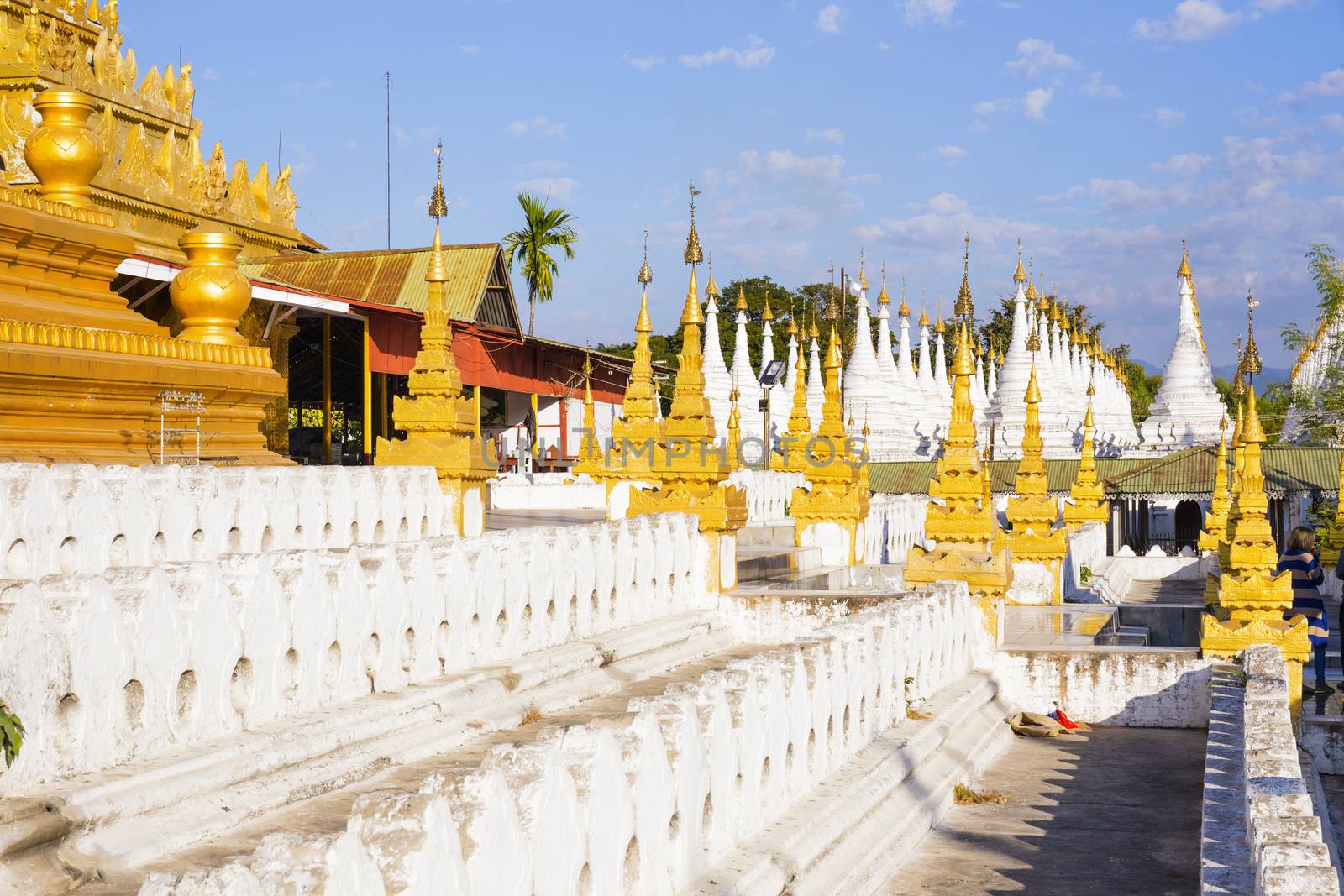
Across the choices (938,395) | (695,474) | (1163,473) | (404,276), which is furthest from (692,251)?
(938,395)

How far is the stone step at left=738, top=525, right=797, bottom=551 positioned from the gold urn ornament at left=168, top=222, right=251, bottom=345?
30.7ft

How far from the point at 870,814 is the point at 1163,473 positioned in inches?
1237

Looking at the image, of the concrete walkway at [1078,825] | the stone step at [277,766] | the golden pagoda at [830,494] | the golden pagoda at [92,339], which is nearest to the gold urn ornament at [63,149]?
the golden pagoda at [92,339]

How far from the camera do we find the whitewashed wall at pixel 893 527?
22359mm

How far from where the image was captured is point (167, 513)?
898cm

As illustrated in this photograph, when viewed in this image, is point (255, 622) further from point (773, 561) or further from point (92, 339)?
point (773, 561)

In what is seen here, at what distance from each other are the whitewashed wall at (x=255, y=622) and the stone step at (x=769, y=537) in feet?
30.5

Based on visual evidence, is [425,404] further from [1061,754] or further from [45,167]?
[1061,754]

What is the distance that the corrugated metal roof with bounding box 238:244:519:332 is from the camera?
28.0m

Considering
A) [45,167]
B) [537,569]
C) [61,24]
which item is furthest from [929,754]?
[61,24]

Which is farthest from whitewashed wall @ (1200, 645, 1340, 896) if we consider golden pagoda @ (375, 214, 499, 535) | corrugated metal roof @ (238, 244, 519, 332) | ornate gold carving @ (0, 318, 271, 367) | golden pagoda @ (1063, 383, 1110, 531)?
corrugated metal roof @ (238, 244, 519, 332)

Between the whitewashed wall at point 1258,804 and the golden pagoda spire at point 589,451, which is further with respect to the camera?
the golden pagoda spire at point 589,451

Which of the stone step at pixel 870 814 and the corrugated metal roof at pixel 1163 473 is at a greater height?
the corrugated metal roof at pixel 1163 473

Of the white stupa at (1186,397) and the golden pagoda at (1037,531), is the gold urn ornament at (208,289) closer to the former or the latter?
the golden pagoda at (1037,531)
